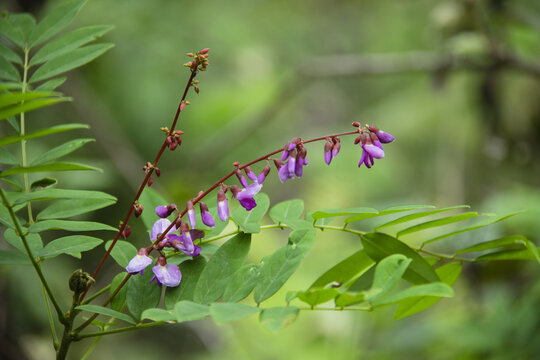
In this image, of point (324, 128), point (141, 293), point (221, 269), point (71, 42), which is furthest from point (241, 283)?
point (324, 128)

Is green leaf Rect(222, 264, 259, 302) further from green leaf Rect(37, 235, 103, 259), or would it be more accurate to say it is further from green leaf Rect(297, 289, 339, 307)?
green leaf Rect(37, 235, 103, 259)

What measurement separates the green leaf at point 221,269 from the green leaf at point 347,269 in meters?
0.12

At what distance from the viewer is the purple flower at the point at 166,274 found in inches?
27.9

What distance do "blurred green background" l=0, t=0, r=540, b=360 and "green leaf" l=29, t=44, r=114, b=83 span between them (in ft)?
3.55

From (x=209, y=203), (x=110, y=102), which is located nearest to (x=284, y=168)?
(x=209, y=203)

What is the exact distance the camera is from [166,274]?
2.34ft

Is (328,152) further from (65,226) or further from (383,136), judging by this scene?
(65,226)

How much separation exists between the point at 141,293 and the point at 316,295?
0.26m

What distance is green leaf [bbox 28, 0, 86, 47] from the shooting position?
894mm

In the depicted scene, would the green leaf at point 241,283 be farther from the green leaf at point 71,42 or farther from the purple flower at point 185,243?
the green leaf at point 71,42

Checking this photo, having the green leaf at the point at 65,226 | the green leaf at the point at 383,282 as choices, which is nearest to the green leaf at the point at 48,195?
the green leaf at the point at 65,226

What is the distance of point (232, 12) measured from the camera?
15.3ft

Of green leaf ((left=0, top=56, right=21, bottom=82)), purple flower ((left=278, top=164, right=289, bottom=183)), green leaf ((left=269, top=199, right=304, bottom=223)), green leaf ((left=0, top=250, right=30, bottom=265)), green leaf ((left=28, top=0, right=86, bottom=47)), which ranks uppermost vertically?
green leaf ((left=28, top=0, right=86, bottom=47))

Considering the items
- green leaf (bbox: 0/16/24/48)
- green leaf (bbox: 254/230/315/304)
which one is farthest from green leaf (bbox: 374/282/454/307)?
green leaf (bbox: 0/16/24/48)
